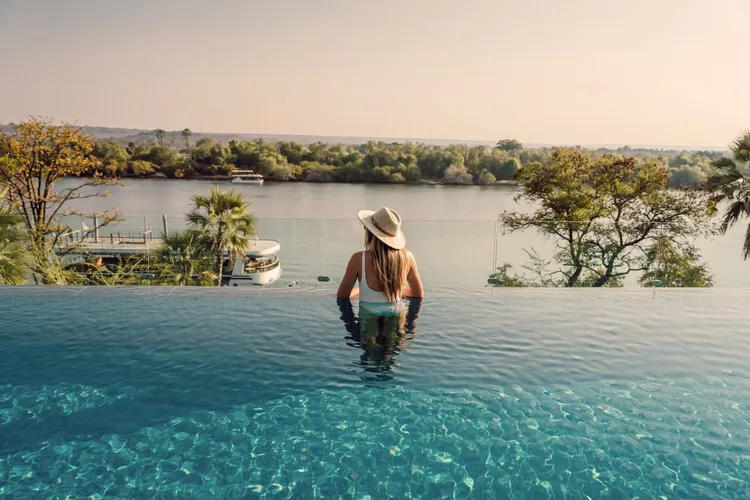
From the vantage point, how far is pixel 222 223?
972cm

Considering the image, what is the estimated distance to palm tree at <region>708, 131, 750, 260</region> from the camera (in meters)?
11.2

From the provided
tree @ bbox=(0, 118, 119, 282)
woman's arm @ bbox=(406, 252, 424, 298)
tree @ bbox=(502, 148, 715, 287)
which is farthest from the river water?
tree @ bbox=(0, 118, 119, 282)

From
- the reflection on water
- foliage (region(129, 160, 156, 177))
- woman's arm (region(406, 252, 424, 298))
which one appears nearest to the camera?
the reflection on water

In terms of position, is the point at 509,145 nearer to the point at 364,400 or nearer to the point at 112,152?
the point at 112,152

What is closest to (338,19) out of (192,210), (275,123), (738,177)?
(192,210)

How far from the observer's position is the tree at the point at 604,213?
857cm

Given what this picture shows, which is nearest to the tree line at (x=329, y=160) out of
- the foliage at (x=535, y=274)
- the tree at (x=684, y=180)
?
the tree at (x=684, y=180)

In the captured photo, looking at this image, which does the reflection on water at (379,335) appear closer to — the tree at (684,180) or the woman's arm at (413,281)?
the woman's arm at (413,281)

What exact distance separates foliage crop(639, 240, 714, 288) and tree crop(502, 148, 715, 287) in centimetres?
11

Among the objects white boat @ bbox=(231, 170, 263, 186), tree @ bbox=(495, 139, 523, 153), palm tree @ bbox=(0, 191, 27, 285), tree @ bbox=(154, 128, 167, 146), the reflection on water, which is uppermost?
tree @ bbox=(154, 128, 167, 146)

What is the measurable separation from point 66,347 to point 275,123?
52702mm

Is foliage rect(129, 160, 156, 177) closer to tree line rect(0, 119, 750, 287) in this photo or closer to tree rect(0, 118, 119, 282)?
tree line rect(0, 119, 750, 287)

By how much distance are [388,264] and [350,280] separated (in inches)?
17.3

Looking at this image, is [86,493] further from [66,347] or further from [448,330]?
[448,330]
